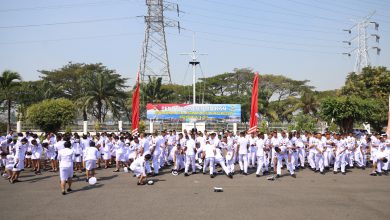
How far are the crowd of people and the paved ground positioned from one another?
80 cm

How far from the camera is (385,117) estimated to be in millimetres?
27062

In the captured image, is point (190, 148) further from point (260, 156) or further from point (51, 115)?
point (51, 115)

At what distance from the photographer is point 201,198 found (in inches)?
360

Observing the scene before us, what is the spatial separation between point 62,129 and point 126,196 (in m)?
26.5

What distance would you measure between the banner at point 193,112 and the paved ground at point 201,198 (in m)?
20.3

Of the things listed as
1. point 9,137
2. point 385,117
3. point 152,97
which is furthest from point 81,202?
point 152,97

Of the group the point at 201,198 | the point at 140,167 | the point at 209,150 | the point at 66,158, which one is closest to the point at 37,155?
the point at 66,158

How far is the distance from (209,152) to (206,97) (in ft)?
107

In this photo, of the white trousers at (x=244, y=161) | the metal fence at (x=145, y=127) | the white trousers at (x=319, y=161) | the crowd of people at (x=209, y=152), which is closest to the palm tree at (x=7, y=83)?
the metal fence at (x=145, y=127)

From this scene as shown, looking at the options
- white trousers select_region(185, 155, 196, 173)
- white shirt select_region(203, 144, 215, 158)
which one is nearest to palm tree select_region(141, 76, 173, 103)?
white trousers select_region(185, 155, 196, 173)

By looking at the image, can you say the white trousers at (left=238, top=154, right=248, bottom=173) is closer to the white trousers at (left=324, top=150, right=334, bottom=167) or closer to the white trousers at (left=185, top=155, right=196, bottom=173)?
the white trousers at (left=185, top=155, right=196, bottom=173)

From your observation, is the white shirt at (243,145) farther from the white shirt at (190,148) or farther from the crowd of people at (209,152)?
the white shirt at (190,148)

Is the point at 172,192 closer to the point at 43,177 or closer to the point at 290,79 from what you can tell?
the point at 43,177

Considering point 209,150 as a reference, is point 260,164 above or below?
below
